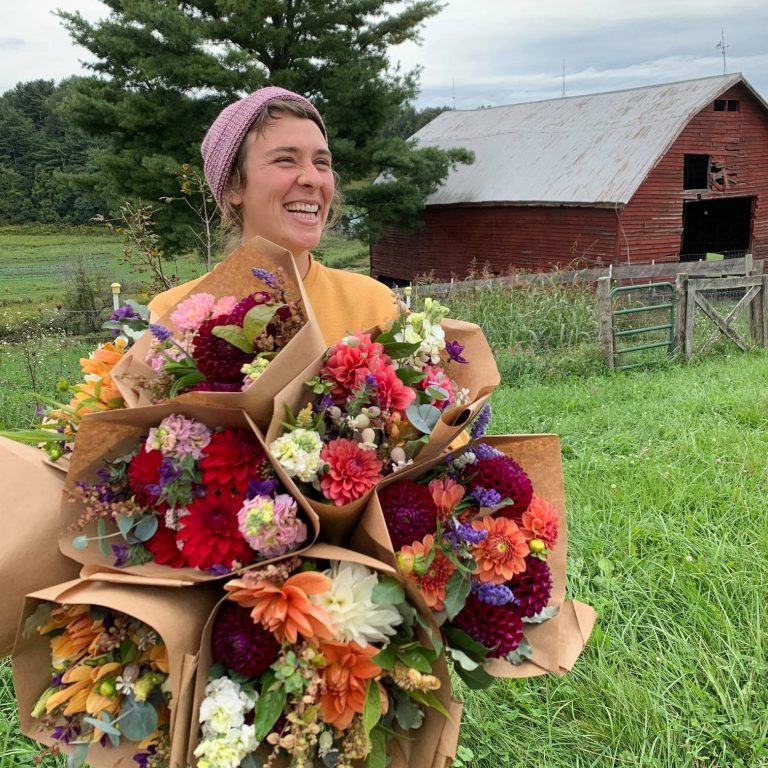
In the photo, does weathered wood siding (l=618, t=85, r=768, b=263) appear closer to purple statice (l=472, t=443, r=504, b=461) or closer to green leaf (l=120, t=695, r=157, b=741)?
purple statice (l=472, t=443, r=504, b=461)

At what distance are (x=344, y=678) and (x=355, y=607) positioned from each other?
104mm

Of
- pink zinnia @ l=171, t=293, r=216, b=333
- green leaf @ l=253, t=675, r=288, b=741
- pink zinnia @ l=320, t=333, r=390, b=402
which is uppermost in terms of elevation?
pink zinnia @ l=171, t=293, r=216, b=333

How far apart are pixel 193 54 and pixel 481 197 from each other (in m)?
8.33

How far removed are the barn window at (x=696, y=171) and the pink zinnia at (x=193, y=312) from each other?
1955 centimetres

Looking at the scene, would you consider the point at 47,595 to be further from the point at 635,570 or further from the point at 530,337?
the point at 530,337

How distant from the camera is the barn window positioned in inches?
746

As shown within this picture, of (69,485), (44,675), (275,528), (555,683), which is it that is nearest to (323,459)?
(275,528)

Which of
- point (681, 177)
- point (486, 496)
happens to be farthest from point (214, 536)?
point (681, 177)

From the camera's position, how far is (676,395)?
6406mm

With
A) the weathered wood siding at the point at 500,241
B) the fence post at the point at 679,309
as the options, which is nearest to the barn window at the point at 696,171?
the weathered wood siding at the point at 500,241

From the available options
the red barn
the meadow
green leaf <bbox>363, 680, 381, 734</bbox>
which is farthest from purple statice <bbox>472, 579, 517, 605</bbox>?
the red barn

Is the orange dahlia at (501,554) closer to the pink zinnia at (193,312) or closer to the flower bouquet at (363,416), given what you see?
the flower bouquet at (363,416)

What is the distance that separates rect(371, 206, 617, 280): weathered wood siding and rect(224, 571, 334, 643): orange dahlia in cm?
Answer: 1454

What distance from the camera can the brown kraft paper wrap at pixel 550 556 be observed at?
3.58 ft
